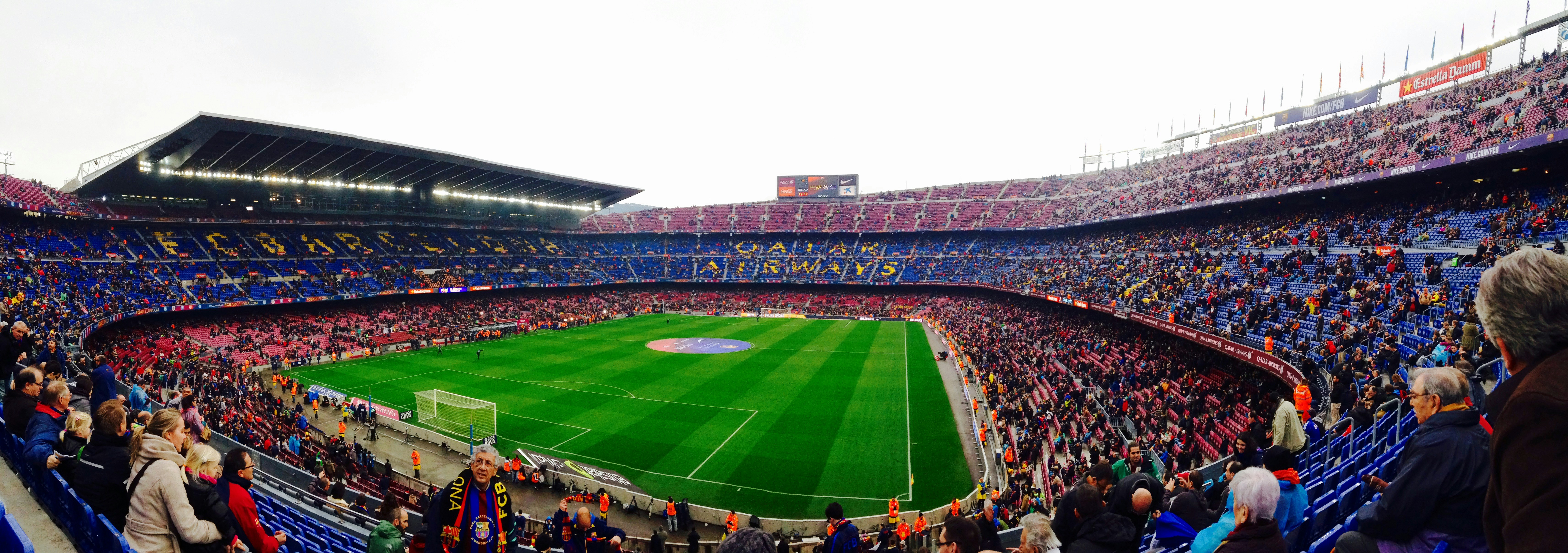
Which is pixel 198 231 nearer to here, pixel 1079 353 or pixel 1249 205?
pixel 1079 353

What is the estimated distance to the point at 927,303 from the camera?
6353cm

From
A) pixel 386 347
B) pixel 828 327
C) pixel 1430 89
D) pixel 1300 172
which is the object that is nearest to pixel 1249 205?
pixel 1300 172

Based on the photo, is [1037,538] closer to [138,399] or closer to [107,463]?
[107,463]

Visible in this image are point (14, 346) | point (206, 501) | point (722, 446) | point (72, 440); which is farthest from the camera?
point (722, 446)

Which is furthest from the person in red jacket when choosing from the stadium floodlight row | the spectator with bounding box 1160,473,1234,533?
the stadium floodlight row

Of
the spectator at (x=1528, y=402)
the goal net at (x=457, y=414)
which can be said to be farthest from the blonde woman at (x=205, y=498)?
the goal net at (x=457, y=414)

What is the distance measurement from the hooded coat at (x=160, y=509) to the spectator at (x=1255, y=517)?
6.82 m

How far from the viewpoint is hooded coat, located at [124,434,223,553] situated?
13.9ft

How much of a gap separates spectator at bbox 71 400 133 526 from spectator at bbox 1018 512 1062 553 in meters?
5.96

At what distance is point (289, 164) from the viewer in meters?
45.2

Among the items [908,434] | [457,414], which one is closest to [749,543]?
[908,434]

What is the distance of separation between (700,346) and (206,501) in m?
39.4

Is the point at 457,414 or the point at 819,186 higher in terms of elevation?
the point at 819,186

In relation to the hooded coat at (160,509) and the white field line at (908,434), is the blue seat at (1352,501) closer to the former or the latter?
the hooded coat at (160,509)
